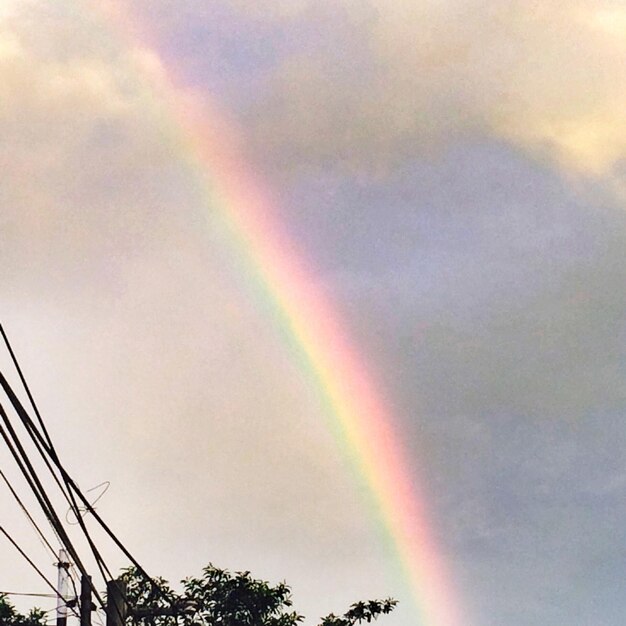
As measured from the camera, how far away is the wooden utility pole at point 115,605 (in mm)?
21094

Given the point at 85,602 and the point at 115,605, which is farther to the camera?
the point at 85,602

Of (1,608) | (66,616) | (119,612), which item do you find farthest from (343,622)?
(119,612)

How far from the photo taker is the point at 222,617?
4478 centimetres

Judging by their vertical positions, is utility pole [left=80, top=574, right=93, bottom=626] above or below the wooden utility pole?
above

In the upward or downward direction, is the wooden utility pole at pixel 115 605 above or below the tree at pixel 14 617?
below

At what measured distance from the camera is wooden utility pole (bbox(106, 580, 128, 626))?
2109 cm

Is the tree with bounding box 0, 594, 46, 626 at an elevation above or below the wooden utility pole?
above

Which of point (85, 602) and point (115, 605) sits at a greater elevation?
point (85, 602)

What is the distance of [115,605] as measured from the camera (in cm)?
2134

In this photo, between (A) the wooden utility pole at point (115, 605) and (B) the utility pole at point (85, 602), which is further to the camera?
(B) the utility pole at point (85, 602)

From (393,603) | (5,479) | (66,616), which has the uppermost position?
(393,603)

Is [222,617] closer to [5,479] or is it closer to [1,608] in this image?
[1,608]

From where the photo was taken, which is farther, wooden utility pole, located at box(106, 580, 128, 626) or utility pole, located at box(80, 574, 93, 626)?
utility pole, located at box(80, 574, 93, 626)

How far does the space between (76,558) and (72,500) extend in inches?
91.4
